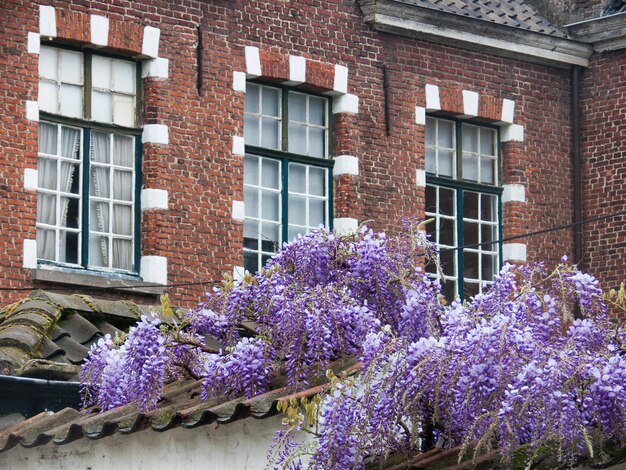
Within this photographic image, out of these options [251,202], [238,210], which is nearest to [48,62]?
[238,210]

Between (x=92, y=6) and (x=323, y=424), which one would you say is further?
(x=92, y=6)

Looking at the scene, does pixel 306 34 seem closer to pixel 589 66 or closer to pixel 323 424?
pixel 589 66

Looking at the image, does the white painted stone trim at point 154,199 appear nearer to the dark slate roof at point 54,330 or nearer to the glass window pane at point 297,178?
the glass window pane at point 297,178

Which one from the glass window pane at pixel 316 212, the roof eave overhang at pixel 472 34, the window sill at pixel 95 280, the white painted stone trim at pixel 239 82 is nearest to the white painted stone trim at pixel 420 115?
the roof eave overhang at pixel 472 34

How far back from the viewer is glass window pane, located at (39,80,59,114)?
1809cm

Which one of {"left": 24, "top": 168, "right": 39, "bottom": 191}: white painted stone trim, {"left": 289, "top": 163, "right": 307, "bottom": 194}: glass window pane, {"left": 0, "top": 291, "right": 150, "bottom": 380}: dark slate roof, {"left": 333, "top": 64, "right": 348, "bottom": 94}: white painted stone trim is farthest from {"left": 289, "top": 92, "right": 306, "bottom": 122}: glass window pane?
{"left": 0, "top": 291, "right": 150, "bottom": 380}: dark slate roof

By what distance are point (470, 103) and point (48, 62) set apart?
576 centimetres

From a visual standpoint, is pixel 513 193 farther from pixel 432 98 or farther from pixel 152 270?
pixel 152 270

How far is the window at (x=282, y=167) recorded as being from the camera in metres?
19.9

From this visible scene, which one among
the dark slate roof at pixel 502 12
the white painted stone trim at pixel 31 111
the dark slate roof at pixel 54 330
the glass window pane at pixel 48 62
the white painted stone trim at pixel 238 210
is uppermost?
the dark slate roof at pixel 502 12

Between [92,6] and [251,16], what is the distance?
7.01 ft

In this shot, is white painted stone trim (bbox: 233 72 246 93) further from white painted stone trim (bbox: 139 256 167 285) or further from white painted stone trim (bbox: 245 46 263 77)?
white painted stone trim (bbox: 139 256 167 285)

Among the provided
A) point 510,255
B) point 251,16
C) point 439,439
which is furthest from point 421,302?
point 510,255

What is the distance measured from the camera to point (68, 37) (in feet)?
59.3
